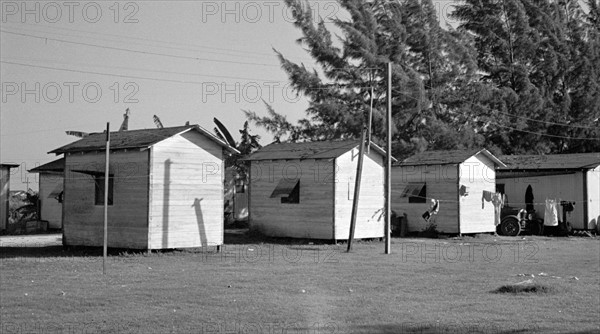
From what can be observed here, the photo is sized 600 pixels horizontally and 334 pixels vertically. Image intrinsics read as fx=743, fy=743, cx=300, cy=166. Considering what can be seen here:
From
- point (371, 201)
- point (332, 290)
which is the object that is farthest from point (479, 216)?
point (332, 290)

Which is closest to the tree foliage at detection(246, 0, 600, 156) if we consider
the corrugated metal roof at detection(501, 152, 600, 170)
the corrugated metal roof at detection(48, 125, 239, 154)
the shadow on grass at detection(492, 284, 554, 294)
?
the corrugated metal roof at detection(501, 152, 600, 170)

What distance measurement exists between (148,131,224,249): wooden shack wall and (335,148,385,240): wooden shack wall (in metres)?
5.87

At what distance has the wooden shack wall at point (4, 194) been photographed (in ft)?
128

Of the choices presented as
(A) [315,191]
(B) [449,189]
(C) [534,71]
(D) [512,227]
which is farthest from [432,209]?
(C) [534,71]

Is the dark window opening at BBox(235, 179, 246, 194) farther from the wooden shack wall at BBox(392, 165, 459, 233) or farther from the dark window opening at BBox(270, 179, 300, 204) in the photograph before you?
the dark window opening at BBox(270, 179, 300, 204)

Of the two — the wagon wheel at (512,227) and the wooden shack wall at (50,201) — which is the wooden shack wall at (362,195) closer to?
the wagon wheel at (512,227)

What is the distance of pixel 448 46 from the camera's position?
52.3m

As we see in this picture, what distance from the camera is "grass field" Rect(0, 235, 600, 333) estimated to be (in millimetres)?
11570

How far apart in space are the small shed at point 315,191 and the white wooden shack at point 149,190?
5402 mm

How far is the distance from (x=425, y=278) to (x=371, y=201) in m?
13.5

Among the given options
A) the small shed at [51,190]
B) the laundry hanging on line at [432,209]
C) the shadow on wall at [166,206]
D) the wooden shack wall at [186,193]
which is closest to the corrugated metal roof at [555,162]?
the laundry hanging on line at [432,209]

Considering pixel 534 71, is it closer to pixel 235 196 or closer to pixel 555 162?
pixel 555 162

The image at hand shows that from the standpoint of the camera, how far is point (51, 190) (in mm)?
41062

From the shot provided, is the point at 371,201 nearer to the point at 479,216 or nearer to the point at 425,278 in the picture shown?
the point at 479,216
